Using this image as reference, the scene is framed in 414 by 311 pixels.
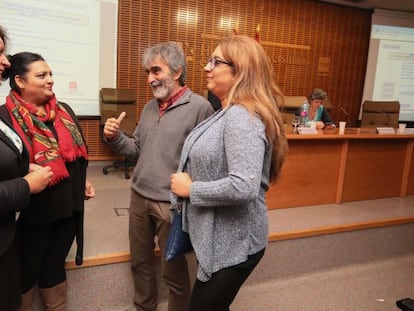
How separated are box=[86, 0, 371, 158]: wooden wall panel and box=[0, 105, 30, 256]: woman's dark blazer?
3571 millimetres

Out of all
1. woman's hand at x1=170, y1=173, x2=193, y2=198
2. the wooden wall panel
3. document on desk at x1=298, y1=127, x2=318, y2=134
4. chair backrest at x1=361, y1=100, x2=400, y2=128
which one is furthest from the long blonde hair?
chair backrest at x1=361, y1=100, x2=400, y2=128

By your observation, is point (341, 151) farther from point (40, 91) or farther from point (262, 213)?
point (40, 91)

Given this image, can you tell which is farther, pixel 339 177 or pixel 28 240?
pixel 339 177

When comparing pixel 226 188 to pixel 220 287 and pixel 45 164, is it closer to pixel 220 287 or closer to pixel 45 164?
pixel 220 287

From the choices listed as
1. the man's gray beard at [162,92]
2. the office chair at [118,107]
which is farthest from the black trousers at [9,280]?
the office chair at [118,107]

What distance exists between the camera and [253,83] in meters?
1.21

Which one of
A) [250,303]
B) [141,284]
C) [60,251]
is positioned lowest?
[250,303]

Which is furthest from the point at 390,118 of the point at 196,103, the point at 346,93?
the point at 196,103

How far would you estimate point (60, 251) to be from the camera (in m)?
1.64

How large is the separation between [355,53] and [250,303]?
201 inches

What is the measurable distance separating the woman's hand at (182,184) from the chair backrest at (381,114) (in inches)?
169

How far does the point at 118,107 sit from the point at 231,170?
139 inches

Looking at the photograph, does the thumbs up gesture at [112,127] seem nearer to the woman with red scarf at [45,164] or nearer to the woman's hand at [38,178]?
the woman with red scarf at [45,164]

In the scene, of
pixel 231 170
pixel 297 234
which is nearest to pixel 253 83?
pixel 231 170
